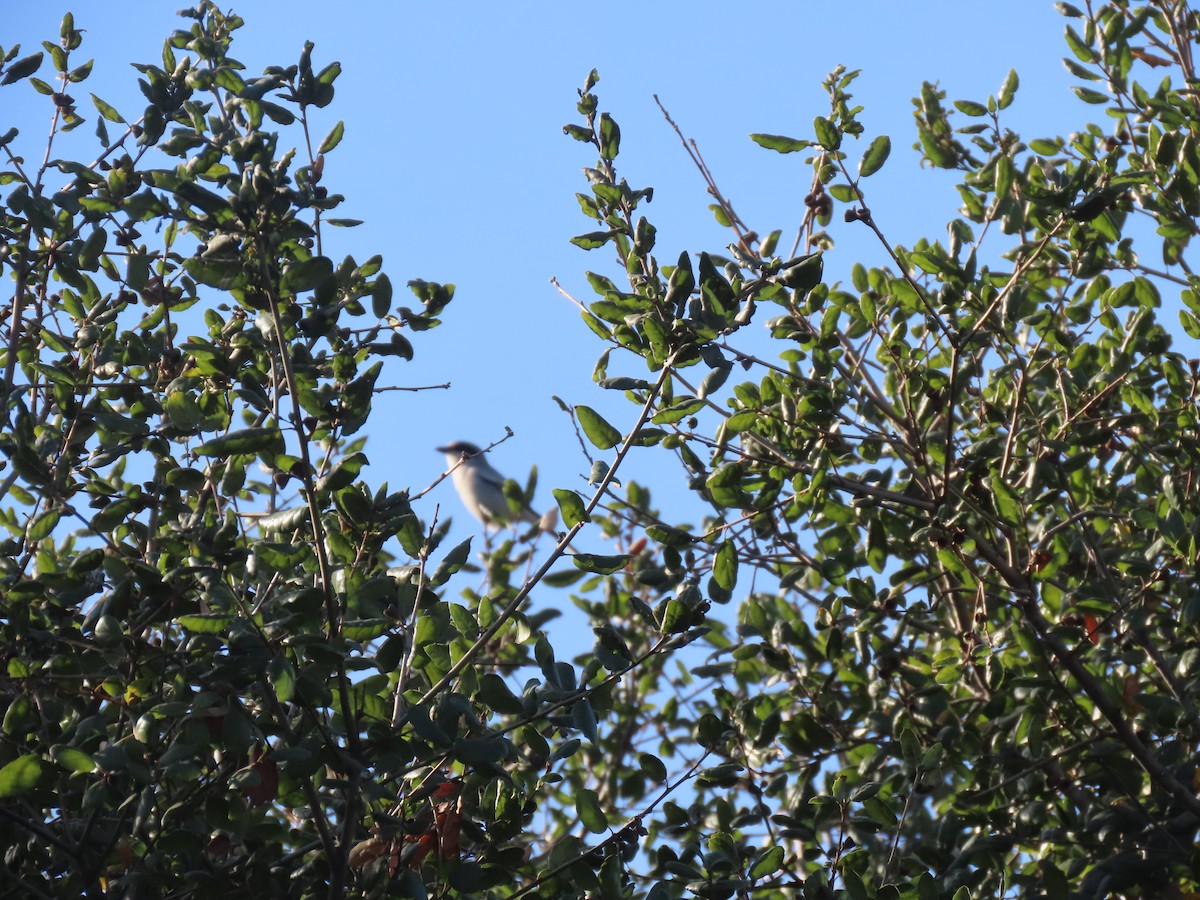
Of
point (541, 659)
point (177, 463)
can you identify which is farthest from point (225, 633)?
point (177, 463)

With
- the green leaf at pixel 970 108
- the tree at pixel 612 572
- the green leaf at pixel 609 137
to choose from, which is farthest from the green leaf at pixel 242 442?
the green leaf at pixel 970 108

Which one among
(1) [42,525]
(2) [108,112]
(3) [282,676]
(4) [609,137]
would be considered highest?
(2) [108,112]

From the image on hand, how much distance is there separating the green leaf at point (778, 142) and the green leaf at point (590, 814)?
5.36 feet

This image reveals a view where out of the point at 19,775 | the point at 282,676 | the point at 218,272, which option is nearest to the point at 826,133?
the point at 218,272

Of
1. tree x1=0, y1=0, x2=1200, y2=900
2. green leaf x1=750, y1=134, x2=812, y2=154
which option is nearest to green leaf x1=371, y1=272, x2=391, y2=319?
tree x1=0, y1=0, x2=1200, y2=900

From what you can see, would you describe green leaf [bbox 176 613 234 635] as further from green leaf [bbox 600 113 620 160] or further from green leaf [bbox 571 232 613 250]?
green leaf [bbox 600 113 620 160]

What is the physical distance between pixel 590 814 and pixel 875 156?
70.1 inches

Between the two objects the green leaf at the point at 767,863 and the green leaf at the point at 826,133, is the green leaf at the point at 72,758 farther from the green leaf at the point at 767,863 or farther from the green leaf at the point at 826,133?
the green leaf at the point at 826,133

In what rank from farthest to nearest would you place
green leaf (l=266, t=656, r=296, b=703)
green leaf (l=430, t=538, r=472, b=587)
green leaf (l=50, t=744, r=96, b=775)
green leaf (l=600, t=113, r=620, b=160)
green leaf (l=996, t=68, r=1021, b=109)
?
1. green leaf (l=996, t=68, r=1021, b=109)
2. green leaf (l=600, t=113, r=620, b=160)
3. green leaf (l=430, t=538, r=472, b=587)
4. green leaf (l=50, t=744, r=96, b=775)
5. green leaf (l=266, t=656, r=296, b=703)

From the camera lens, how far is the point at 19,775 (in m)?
2.09

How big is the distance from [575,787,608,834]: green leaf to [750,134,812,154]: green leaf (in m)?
1.63

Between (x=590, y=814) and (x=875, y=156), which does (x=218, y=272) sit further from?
(x=875, y=156)

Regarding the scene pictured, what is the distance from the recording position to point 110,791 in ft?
7.06

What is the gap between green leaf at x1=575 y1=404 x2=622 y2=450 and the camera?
2.50 meters
